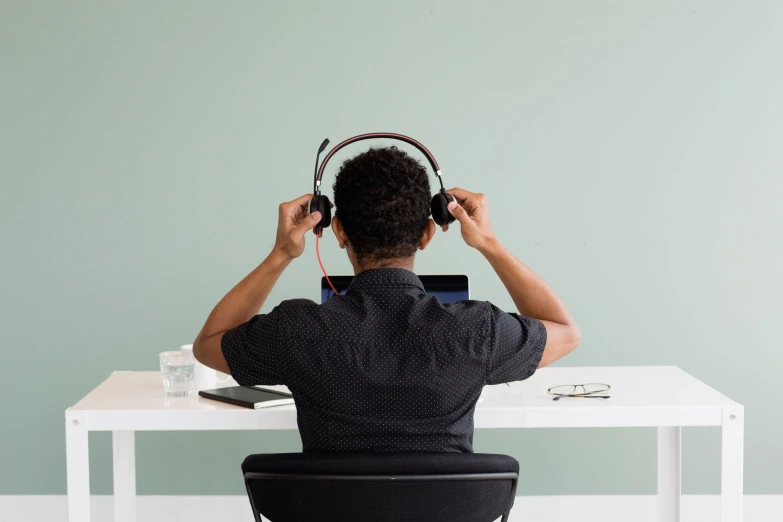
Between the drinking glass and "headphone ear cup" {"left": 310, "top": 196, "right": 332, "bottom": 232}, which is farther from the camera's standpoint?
the drinking glass

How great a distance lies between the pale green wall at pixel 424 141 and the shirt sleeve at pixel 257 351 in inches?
57.3

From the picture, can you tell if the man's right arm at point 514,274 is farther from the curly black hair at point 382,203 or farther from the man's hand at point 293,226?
the man's hand at point 293,226

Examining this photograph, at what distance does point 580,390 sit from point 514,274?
2.19 ft

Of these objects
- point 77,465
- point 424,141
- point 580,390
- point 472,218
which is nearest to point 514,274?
point 472,218

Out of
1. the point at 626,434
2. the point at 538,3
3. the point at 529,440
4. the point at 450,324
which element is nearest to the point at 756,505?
the point at 626,434

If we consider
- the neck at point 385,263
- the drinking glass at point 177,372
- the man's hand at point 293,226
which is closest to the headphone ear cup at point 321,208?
the man's hand at point 293,226

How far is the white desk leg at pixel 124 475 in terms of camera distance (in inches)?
90.4

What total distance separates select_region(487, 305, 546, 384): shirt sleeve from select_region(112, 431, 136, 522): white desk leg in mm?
1375

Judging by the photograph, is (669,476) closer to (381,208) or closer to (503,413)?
(503,413)

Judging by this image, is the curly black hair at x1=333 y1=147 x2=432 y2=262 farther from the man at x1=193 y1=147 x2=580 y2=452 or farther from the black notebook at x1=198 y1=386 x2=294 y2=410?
the black notebook at x1=198 y1=386 x2=294 y2=410

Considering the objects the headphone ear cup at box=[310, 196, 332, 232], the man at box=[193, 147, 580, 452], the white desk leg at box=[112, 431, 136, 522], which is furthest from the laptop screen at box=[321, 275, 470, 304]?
the white desk leg at box=[112, 431, 136, 522]

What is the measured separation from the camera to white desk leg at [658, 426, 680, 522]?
2328 mm

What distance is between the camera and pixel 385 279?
53.3 inches

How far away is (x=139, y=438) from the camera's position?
113 inches
